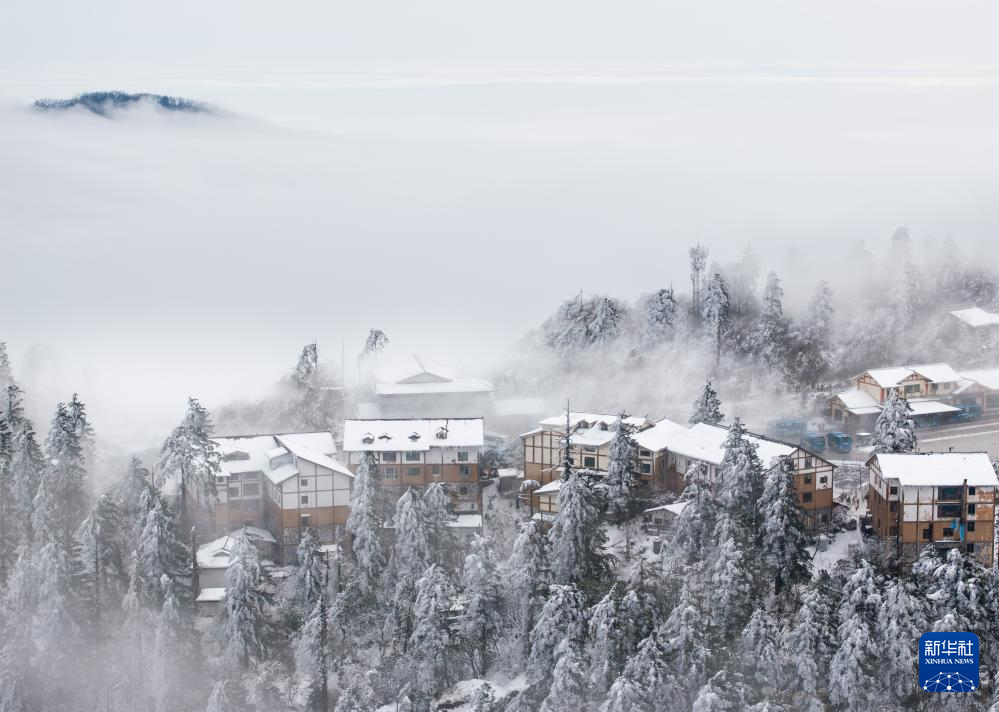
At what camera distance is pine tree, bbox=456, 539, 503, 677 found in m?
61.6

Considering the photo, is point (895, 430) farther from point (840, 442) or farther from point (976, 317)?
point (976, 317)

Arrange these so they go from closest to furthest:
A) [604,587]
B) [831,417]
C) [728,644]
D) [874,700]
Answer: [874,700], [728,644], [604,587], [831,417]

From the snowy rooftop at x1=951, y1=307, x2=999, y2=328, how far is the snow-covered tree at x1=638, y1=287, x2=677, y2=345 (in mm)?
25978

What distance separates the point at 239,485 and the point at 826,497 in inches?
1466

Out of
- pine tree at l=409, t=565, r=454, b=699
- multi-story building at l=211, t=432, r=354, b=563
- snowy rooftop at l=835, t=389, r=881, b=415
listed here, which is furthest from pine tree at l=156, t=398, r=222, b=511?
snowy rooftop at l=835, t=389, r=881, b=415

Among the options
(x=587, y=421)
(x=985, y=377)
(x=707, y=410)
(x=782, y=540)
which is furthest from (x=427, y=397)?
(x=985, y=377)

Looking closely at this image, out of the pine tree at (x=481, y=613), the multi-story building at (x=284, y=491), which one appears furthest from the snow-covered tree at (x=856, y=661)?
the multi-story building at (x=284, y=491)

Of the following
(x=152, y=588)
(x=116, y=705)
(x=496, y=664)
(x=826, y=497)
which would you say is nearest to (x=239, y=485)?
(x=152, y=588)

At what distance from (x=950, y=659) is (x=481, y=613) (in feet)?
78.2

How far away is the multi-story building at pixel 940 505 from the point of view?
6353 cm

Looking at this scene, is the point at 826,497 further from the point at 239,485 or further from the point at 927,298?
the point at 927,298

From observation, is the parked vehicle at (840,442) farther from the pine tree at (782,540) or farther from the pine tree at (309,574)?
the pine tree at (309,574)

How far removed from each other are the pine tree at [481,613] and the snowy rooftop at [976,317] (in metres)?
60.4

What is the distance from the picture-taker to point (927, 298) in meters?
111
